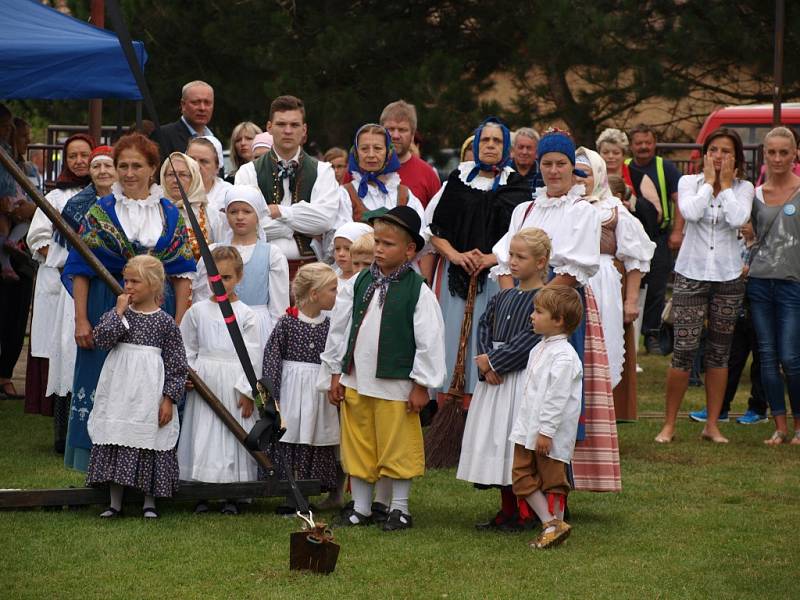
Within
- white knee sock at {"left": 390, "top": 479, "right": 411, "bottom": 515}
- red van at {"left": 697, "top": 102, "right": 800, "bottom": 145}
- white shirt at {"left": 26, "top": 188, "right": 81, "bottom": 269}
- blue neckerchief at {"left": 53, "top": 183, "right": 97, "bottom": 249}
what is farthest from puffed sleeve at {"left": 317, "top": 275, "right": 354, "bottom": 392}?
red van at {"left": 697, "top": 102, "right": 800, "bottom": 145}

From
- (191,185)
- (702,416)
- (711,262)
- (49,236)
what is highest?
(191,185)

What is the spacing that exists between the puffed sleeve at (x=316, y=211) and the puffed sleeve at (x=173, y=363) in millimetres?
1674

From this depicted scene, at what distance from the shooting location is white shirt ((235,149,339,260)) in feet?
27.6

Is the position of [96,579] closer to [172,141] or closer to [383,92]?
[172,141]

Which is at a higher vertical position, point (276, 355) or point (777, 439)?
point (276, 355)

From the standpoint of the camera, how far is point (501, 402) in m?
6.73

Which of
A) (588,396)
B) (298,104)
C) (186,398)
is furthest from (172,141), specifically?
(588,396)

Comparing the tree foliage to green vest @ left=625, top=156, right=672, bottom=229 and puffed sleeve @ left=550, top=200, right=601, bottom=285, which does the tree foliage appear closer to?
green vest @ left=625, top=156, right=672, bottom=229

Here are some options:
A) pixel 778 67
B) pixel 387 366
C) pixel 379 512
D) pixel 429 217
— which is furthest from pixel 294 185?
pixel 778 67

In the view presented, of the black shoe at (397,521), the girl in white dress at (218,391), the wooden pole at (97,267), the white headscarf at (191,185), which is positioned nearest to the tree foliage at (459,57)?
the white headscarf at (191,185)

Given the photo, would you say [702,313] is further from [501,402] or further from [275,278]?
[275,278]

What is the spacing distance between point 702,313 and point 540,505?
336 centimetres

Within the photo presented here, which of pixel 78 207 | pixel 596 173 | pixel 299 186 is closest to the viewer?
pixel 78 207

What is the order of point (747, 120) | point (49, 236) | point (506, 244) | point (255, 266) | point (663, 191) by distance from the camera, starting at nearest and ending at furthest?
point (506, 244)
point (255, 266)
point (49, 236)
point (663, 191)
point (747, 120)
